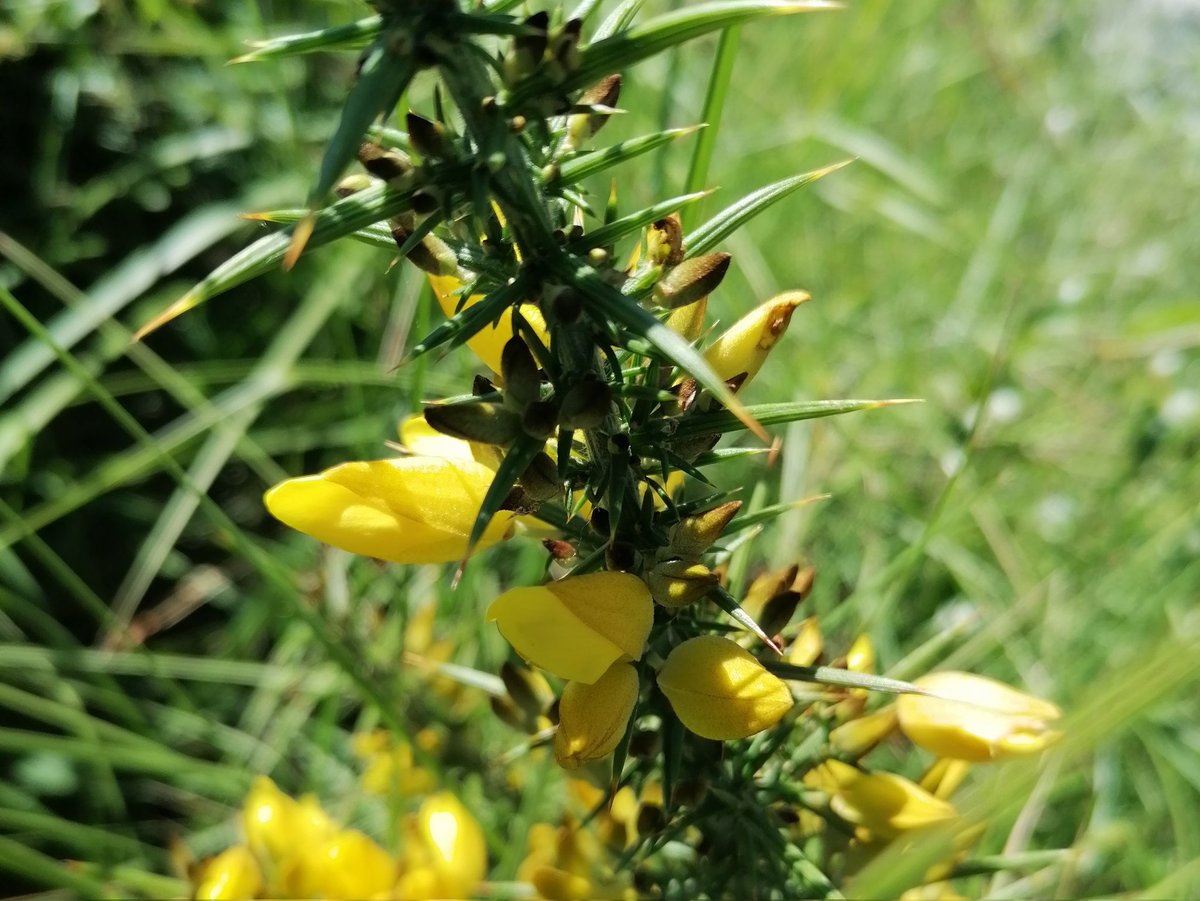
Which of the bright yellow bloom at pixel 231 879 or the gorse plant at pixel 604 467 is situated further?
the bright yellow bloom at pixel 231 879

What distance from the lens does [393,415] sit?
111cm

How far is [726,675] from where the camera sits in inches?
15.5

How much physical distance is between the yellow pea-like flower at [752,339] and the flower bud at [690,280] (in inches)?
1.8

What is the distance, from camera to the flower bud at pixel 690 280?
375 millimetres

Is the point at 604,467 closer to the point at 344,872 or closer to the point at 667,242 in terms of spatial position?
the point at 667,242

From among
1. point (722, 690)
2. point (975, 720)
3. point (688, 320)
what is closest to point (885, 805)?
point (975, 720)

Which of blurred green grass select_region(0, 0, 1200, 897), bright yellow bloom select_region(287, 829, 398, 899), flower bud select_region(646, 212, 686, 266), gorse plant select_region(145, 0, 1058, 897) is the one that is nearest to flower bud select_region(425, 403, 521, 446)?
gorse plant select_region(145, 0, 1058, 897)

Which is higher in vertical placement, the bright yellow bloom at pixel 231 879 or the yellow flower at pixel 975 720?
the yellow flower at pixel 975 720

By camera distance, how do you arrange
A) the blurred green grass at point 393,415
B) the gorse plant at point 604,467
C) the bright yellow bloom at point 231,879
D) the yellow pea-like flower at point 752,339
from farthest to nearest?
1. the blurred green grass at point 393,415
2. the bright yellow bloom at point 231,879
3. the yellow pea-like flower at point 752,339
4. the gorse plant at point 604,467

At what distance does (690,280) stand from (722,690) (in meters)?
0.17

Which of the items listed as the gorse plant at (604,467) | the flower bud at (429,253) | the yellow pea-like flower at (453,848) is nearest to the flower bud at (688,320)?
the gorse plant at (604,467)

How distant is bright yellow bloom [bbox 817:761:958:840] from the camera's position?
0.50m

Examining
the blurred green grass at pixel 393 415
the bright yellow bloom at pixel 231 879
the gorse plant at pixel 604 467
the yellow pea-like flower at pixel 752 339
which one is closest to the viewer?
the gorse plant at pixel 604 467

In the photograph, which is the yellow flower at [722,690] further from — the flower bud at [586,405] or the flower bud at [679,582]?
the flower bud at [586,405]
